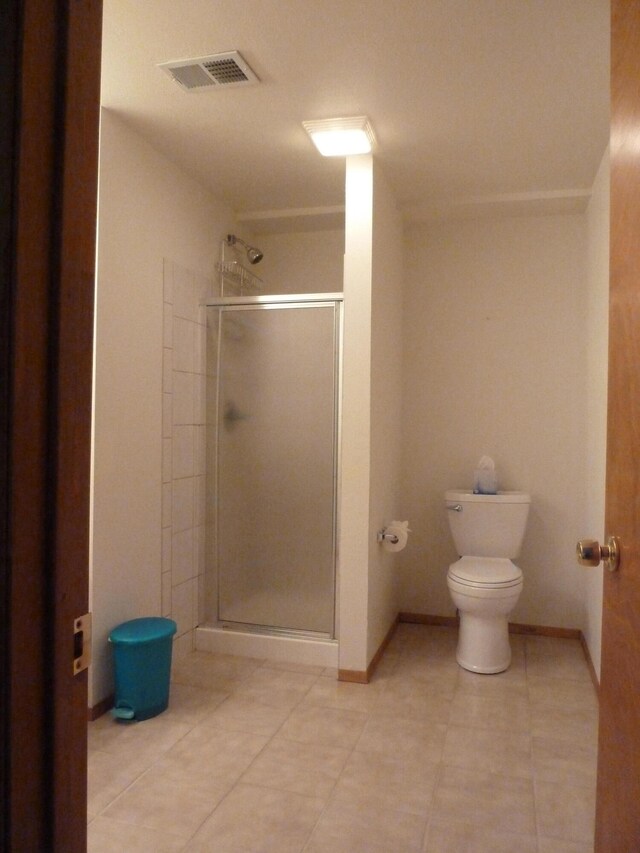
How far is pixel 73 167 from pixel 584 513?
328cm

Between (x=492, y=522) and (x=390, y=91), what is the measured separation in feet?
6.92

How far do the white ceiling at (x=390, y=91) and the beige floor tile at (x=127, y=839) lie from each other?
7.83 feet

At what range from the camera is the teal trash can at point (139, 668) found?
236cm

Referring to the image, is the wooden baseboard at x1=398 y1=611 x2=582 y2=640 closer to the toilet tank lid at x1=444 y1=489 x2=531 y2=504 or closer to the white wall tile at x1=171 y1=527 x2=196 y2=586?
the toilet tank lid at x1=444 y1=489 x2=531 y2=504

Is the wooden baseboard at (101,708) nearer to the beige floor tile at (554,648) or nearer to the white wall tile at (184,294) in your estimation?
the white wall tile at (184,294)

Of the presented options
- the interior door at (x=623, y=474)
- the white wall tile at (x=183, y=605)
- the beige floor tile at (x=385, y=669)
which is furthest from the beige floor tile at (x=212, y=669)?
the interior door at (x=623, y=474)

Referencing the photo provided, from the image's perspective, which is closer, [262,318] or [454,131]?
[454,131]

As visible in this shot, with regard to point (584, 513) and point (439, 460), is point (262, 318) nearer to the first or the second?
point (439, 460)

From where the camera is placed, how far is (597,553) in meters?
1.12

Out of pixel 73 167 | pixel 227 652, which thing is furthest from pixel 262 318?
pixel 73 167

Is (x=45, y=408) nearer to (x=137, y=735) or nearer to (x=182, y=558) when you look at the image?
(x=137, y=735)

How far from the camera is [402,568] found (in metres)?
3.69

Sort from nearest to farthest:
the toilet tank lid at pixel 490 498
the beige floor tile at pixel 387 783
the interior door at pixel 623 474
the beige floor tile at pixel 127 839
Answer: the interior door at pixel 623 474
the beige floor tile at pixel 127 839
the beige floor tile at pixel 387 783
the toilet tank lid at pixel 490 498

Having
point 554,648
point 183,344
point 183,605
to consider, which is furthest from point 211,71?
point 554,648
